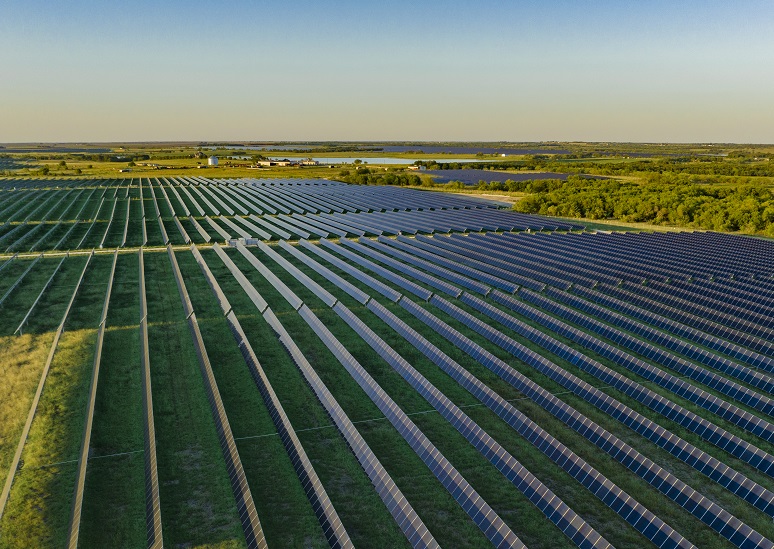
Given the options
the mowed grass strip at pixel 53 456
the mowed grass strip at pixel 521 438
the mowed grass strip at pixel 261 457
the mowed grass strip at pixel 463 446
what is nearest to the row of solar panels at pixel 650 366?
the mowed grass strip at pixel 521 438

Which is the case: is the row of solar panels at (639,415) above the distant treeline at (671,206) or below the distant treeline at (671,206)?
below

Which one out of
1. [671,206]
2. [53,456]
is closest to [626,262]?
[671,206]

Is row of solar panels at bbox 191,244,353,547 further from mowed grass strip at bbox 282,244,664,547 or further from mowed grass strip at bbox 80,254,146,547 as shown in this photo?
mowed grass strip at bbox 282,244,664,547

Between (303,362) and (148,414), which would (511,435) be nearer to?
(303,362)

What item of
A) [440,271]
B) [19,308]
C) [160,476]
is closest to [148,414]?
[160,476]

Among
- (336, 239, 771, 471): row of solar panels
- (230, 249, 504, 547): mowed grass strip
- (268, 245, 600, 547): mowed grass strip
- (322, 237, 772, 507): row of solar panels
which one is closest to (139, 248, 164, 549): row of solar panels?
(230, 249, 504, 547): mowed grass strip

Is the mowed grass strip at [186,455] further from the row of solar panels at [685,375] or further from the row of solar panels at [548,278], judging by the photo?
the row of solar panels at [548,278]
